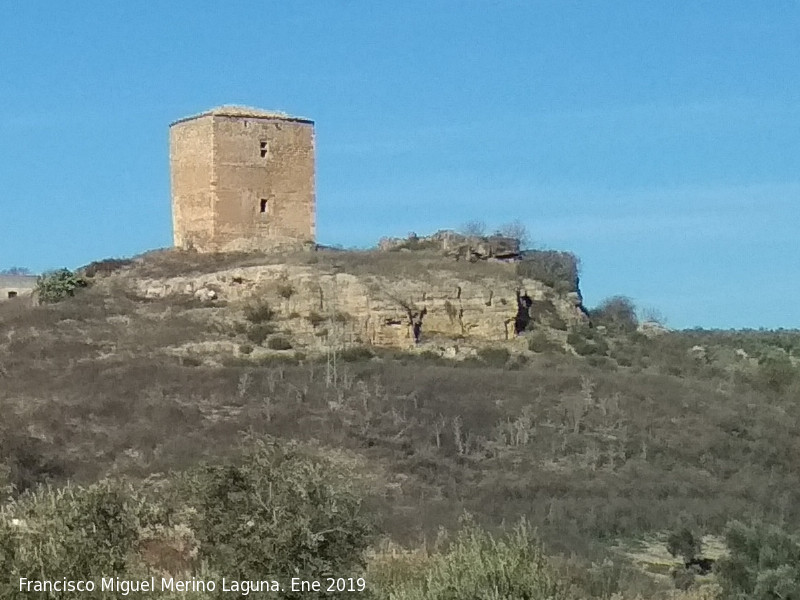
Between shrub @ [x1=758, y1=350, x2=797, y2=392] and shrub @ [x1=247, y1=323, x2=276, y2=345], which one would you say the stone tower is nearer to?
shrub @ [x1=247, y1=323, x2=276, y2=345]

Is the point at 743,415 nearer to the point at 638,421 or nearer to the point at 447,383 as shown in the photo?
the point at 638,421

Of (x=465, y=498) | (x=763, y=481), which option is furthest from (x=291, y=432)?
(x=763, y=481)

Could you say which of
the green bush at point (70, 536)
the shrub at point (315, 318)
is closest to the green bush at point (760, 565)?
the green bush at point (70, 536)

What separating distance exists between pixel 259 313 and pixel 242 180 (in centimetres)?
406

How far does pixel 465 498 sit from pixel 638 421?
5.92m

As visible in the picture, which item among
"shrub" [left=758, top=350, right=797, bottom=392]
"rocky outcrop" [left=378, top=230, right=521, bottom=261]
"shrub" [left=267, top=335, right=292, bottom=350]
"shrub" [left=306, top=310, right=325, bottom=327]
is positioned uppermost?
"rocky outcrop" [left=378, top=230, right=521, bottom=261]

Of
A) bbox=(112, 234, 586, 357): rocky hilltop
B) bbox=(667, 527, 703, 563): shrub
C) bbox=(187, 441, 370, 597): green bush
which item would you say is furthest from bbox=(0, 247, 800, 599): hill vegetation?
bbox=(112, 234, 586, 357): rocky hilltop

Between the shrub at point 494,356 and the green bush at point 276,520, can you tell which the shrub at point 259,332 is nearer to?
the shrub at point 494,356

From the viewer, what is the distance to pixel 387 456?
73.1 ft

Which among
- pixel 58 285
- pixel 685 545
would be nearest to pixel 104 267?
pixel 58 285

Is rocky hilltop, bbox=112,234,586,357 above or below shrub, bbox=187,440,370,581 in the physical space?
above

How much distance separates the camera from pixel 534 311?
106ft

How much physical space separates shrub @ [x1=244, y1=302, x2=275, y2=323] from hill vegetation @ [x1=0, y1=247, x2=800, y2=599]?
0.05 metres

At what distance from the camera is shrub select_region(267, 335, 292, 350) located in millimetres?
28422
